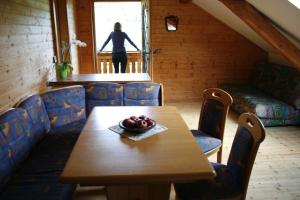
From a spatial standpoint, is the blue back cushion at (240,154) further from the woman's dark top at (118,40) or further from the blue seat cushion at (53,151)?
the woman's dark top at (118,40)

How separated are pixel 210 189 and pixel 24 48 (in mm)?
2179

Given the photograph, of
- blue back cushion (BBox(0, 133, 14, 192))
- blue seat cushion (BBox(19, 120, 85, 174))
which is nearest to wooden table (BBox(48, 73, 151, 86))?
blue seat cushion (BBox(19, 120, 85, 174))

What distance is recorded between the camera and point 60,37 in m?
3.96

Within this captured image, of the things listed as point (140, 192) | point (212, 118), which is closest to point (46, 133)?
point (140, 192)

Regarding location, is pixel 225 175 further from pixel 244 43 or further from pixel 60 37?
pixel 244 43

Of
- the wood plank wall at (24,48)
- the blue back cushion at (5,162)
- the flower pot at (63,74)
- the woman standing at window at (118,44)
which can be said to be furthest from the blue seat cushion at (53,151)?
the woman standing at window at (118,44)

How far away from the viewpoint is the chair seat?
7.08 ft

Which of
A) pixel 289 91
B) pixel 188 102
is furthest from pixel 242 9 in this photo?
pixel 188 102

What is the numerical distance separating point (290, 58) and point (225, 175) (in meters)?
2.08

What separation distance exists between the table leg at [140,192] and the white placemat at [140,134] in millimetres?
287

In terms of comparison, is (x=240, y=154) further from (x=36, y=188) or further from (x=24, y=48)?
(x=24, y=48)

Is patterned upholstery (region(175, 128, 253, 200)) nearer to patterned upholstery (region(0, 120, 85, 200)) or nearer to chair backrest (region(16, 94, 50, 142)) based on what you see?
patterned upholstery (region(0, 120, 85, 200))

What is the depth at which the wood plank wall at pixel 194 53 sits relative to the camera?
4848 mm

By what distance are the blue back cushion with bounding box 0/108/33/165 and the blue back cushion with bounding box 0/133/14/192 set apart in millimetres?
33
